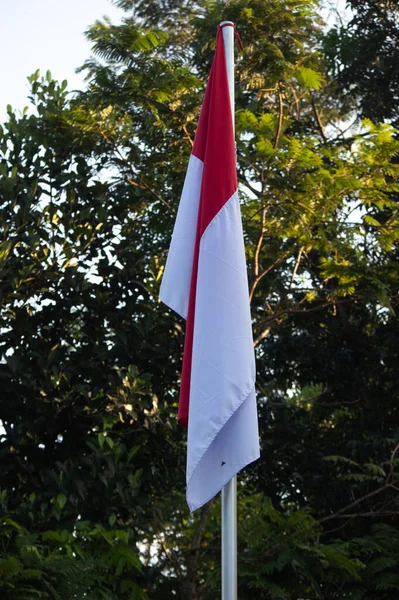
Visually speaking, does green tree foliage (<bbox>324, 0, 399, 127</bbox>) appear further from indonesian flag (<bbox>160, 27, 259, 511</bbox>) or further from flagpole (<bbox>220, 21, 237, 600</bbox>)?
flagpole (<bbox>220, 21, 237, 600</bbox>)

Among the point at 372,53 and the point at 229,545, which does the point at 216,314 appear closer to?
the point at 229,545

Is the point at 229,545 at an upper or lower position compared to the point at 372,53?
lower

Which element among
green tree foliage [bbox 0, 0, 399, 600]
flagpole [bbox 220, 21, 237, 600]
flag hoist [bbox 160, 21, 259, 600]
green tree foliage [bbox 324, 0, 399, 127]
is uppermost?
green tree foliage [bbox 324, 0, 399, 127]

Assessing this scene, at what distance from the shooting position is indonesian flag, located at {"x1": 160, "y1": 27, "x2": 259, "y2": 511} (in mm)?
4629

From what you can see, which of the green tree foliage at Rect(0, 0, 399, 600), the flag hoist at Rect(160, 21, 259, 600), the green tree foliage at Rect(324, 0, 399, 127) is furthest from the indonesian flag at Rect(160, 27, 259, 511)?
the green tree foliage at Rect(324, 0, 399, 127)

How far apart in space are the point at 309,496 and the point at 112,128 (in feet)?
17.3

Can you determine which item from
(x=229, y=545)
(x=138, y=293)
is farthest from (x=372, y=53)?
(x=229, y=545)

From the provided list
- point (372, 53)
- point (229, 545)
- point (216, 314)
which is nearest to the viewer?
point (229, 545)

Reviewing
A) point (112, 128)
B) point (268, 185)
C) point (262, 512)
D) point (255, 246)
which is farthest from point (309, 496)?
point (112, 128)

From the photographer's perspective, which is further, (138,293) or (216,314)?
(138,293)

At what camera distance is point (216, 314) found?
480 centimetres

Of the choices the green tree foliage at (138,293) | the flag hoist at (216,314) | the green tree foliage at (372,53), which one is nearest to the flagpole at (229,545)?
the flag hoist at (216,314)

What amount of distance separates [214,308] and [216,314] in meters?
0.04

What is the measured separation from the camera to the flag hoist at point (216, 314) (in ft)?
15.1
